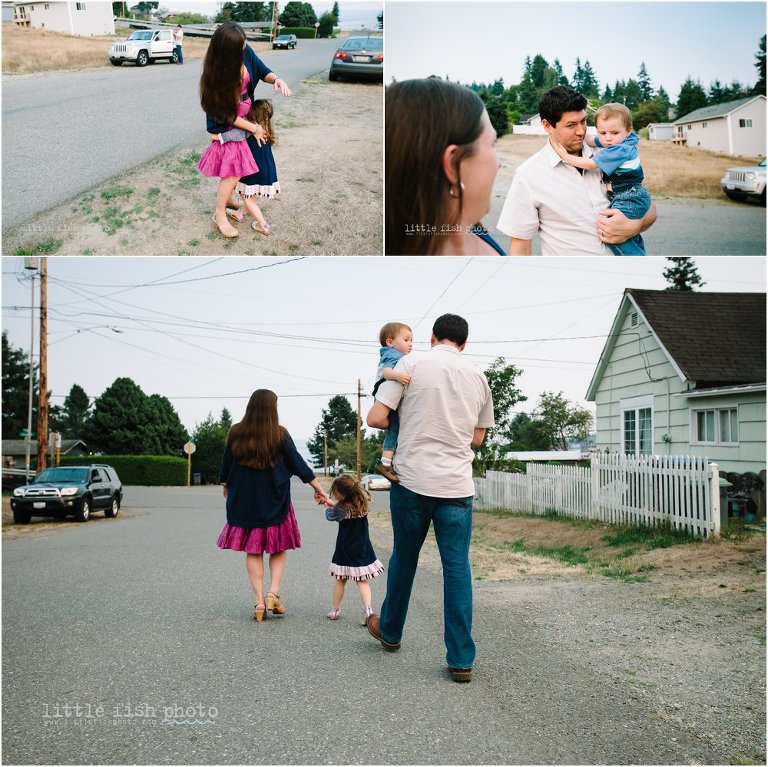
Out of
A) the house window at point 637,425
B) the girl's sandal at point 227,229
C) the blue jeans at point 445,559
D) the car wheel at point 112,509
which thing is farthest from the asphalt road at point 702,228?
the car wheel at point 112,509

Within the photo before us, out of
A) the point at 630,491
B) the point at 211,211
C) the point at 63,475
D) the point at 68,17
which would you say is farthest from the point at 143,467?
the point at 68,17

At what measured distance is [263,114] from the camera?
22.3 ft

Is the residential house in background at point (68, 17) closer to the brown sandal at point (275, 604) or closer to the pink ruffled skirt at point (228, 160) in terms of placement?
the pink ruffled skirt at point (228, 160)

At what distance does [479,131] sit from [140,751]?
5211mm

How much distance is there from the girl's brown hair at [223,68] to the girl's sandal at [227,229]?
3.35 feet

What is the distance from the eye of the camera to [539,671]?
423 cm

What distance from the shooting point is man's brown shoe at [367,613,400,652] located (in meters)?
4.54

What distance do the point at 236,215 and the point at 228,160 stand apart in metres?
0.55

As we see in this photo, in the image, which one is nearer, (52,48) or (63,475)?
(52,48)

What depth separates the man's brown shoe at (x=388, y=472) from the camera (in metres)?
4.20

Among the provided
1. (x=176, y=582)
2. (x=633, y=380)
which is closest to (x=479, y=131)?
(x=176, y=582)

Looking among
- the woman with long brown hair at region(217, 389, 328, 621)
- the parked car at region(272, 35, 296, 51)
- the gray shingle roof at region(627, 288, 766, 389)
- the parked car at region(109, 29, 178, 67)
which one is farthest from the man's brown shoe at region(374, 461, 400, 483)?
the gray shingle roof at region(627, 288, 766, 389)

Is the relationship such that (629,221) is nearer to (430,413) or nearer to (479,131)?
(479,131)

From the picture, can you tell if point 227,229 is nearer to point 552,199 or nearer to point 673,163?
point 552,199
